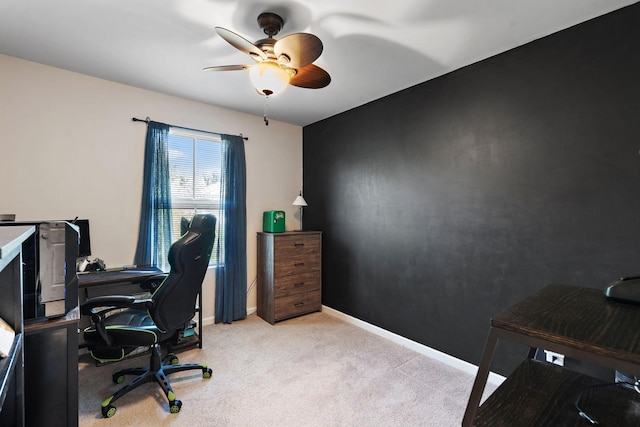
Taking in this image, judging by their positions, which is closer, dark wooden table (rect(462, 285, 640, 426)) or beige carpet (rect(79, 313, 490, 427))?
dark wooden table (rect(462, 285, 640, 426))

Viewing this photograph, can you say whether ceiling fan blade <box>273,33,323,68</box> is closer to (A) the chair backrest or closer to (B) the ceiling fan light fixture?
(B) the ceiling fan light fixture

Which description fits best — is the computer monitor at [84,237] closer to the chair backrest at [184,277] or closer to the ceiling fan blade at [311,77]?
the chair backrest at [184,277]

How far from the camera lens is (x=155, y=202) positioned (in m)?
2.95

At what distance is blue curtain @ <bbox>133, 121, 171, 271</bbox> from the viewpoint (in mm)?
2889

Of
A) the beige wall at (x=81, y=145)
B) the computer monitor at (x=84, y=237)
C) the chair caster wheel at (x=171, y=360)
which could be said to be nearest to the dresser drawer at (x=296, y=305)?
the beige wall at (x=81, y=145)

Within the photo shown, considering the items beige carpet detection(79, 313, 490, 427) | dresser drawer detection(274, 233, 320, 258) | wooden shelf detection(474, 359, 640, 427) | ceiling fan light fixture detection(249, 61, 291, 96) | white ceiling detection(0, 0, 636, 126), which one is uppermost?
white ceiling detection(0, 0, 636, 126)

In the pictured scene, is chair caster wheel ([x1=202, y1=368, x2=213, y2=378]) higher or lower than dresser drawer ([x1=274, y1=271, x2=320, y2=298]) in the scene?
lower

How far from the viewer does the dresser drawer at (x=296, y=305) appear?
3.43 m

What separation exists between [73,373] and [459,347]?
8.44 ft

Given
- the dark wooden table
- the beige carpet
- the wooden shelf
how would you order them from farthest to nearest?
the beige carpet, the wooden shelf, the dark wooden table

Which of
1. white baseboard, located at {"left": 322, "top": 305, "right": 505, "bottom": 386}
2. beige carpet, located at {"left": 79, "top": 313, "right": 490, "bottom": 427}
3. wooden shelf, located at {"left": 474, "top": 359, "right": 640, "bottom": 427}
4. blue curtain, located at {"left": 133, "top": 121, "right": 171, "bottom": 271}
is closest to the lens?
wooden shelf, located at {"left": 474, "top": 359, "right": 640, "bottom": 427}

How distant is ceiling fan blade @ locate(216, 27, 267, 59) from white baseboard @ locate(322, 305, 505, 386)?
8.53 feet

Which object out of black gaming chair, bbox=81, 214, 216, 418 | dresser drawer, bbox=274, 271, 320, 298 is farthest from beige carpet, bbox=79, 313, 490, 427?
dresser drawer, bbox=274, 271, 320, 298

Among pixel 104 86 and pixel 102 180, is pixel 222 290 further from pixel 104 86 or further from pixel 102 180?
pixel 104 86
